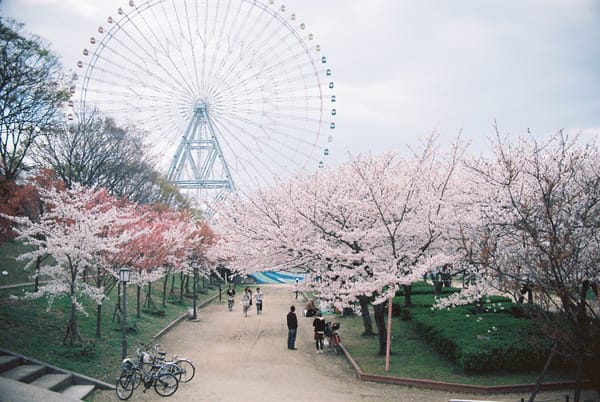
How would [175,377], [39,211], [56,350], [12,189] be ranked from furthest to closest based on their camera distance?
[39,211]
[12,189]
[56,350]
[175,377]

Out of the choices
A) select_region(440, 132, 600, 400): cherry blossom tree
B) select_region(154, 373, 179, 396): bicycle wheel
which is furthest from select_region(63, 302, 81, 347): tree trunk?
select_region(440, 132, 600, 400): cherry blossom tree

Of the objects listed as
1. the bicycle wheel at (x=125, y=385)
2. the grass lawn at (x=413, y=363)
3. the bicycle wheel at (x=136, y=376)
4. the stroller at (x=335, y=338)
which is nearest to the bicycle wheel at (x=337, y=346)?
the stroller at (x=335, y=338)

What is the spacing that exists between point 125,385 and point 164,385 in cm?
78

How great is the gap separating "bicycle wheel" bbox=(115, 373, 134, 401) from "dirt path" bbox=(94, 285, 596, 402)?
189mm

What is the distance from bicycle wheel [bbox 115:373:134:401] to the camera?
1043 cm

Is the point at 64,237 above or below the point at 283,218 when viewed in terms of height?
below

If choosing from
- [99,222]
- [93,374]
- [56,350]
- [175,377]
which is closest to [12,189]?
[99,222]

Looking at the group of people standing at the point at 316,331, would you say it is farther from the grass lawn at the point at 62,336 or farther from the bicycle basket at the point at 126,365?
the bicycle basket at the point at 126,365

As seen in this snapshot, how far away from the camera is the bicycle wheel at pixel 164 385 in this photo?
10.9 metres

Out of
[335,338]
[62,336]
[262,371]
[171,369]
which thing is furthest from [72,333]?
[335,338]

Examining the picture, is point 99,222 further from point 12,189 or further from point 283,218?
point 12,189

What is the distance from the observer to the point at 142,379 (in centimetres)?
1100

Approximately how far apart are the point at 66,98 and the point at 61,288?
40.2 ft

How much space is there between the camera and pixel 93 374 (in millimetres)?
11789
